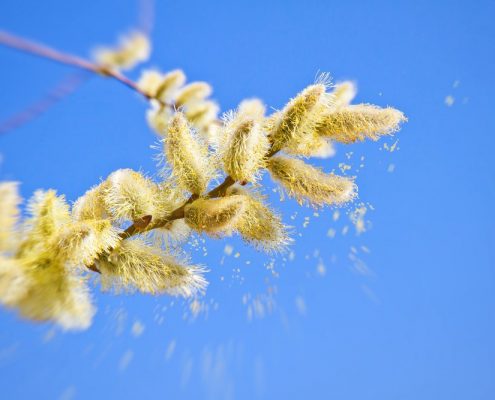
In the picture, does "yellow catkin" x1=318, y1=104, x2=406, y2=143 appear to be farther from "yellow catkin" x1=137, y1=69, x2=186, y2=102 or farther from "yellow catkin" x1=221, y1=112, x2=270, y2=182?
"yellow catkin" x1=137, y1=69, x2=186, y2=102

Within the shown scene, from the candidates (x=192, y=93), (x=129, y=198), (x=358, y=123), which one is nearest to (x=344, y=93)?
(x=358, y=123)

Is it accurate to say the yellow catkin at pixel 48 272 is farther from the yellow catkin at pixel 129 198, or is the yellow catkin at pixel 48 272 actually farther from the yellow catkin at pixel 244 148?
the yellow catkin at pixel 244 148

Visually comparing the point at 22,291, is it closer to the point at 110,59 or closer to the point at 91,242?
the point at 91,242

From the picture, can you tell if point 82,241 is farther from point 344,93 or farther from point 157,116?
point 157,116

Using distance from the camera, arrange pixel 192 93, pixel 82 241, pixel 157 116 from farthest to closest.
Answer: pixel 157 116, pixel 192 93, pixel 82 241

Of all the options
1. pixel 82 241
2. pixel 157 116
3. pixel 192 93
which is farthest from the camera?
pixel 157 116

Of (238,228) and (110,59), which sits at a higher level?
(110,59)

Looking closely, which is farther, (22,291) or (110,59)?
(110,59)

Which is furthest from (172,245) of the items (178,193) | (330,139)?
(330,139)
